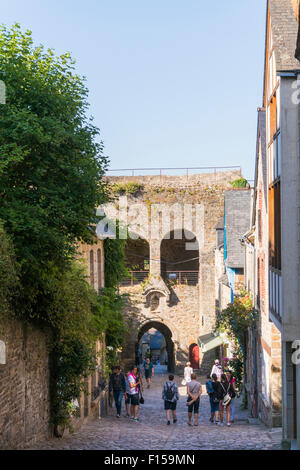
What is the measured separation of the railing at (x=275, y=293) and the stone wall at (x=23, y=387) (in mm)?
4237

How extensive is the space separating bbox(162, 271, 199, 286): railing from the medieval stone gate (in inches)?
2.3

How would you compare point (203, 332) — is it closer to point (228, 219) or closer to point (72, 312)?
point (228, 219)

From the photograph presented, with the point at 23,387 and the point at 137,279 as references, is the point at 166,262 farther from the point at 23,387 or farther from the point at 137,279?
the point at 23,387

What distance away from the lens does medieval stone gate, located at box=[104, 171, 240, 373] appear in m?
30.5

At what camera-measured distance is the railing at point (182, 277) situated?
30.8 meters

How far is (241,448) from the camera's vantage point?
31.8 ft

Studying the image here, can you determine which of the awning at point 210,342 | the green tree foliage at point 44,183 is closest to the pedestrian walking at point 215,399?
the green tree foliage at point 44,183

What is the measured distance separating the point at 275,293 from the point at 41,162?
203 inches

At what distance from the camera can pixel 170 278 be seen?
30719 mm

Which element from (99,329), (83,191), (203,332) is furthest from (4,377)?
(203,332)

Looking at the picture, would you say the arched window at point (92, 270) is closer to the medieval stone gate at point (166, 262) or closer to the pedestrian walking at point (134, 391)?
the pedestrian walking at point (134, 391)

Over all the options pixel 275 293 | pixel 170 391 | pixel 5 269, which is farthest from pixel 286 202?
pixel 170 391
